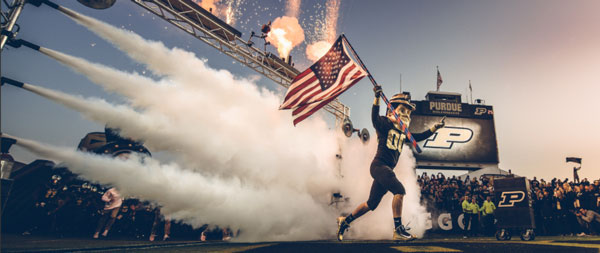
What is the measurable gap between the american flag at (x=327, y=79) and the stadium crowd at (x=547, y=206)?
8.15 meters

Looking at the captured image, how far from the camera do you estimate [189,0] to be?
9.08 metres

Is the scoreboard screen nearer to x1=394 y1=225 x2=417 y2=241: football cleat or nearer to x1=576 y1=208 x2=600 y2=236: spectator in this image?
x1=576 y1=208 x2=600 y2=236: spectator

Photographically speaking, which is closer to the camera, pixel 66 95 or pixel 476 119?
pixel 66 95

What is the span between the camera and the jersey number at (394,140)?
676cm

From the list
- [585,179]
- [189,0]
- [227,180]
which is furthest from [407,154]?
[189,0]

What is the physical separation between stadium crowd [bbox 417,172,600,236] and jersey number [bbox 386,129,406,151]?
6670 mm

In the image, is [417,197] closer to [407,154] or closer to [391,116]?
[407,154]

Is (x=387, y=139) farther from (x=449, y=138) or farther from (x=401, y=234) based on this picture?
(x=449, y=138)

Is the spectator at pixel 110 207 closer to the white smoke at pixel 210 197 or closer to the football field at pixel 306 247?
the white smoke at pixel 210 197

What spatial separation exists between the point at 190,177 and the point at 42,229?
250 inches

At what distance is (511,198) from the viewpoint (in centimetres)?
674

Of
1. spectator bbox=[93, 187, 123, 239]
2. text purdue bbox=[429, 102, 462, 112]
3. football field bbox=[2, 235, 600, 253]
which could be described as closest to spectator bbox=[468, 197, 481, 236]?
football field bbox=[2, 235, 600, 253]

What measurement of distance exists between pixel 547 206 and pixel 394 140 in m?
10.9

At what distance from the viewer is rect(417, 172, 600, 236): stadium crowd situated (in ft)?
38.8
